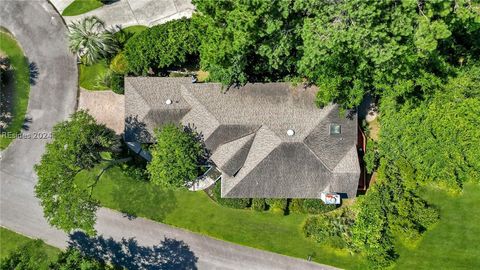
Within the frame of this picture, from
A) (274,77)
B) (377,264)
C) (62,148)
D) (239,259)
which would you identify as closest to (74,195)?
(62,148)

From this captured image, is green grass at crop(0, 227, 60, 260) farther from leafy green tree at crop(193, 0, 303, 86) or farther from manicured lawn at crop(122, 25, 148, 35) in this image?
leafy green tree at crop(193, 0, 303, 86)

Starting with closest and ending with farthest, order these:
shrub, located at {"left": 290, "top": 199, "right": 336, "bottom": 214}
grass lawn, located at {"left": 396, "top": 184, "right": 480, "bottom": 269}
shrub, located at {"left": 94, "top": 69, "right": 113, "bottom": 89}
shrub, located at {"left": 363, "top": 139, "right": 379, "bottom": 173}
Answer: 1. shrub, located at {"left": 363, "top": 139, "right": 379, "bottom": 173}
2. grass lawn, located at {"left": 396, "top": 184, "right": 480, "bottom": 269}
3. shrub, located at {"left": 290, "top": 199, "right": 336, "bottom": 214}
4. shrub, located at {"left": 94, "top": 69, "right": 113, "bottom": 89}

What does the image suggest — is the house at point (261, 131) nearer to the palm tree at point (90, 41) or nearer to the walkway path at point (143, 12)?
the palm tree at point (90, 41)

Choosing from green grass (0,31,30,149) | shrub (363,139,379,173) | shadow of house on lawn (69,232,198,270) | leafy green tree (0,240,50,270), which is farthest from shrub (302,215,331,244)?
green grass (0,31,30,149)

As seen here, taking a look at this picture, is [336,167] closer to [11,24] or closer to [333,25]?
[333,25]

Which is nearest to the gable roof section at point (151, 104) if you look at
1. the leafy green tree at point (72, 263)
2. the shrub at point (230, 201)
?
the shrub at point (230, 201)
